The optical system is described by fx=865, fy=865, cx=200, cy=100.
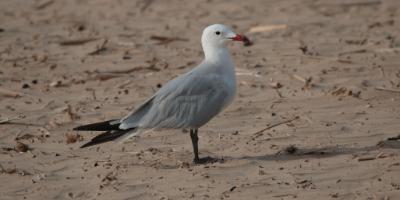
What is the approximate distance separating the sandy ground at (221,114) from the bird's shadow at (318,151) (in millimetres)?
17

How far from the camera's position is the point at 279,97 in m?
9.28

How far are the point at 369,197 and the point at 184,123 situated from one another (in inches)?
77.4

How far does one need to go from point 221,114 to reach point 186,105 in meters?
1.42

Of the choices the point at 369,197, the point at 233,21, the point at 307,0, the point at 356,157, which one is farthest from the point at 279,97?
the point at 307,0

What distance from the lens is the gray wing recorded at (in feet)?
24.4

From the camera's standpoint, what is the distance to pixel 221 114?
8859 mm

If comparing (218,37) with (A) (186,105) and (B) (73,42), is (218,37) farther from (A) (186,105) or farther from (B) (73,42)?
(B) (73,42)

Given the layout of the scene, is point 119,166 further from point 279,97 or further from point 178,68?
point 178,68

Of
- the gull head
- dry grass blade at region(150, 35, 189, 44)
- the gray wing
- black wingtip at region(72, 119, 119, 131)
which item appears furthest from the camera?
dry grass blade at region(150, 35, 189, 44)

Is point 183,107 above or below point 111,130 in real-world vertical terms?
above

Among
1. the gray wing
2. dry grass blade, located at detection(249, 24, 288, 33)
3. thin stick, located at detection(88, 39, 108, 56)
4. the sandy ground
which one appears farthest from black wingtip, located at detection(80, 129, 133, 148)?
dry grass blade, located at detection(249, 24, 288, 33)

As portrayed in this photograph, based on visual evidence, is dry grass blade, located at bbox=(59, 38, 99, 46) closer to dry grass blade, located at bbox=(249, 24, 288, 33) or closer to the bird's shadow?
dry grass blade, located at bbox=(249, 24, 288, 33)

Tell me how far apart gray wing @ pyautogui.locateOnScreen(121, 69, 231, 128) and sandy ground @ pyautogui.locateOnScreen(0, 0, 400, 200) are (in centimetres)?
33

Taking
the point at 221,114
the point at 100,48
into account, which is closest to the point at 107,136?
the point at 221,114
